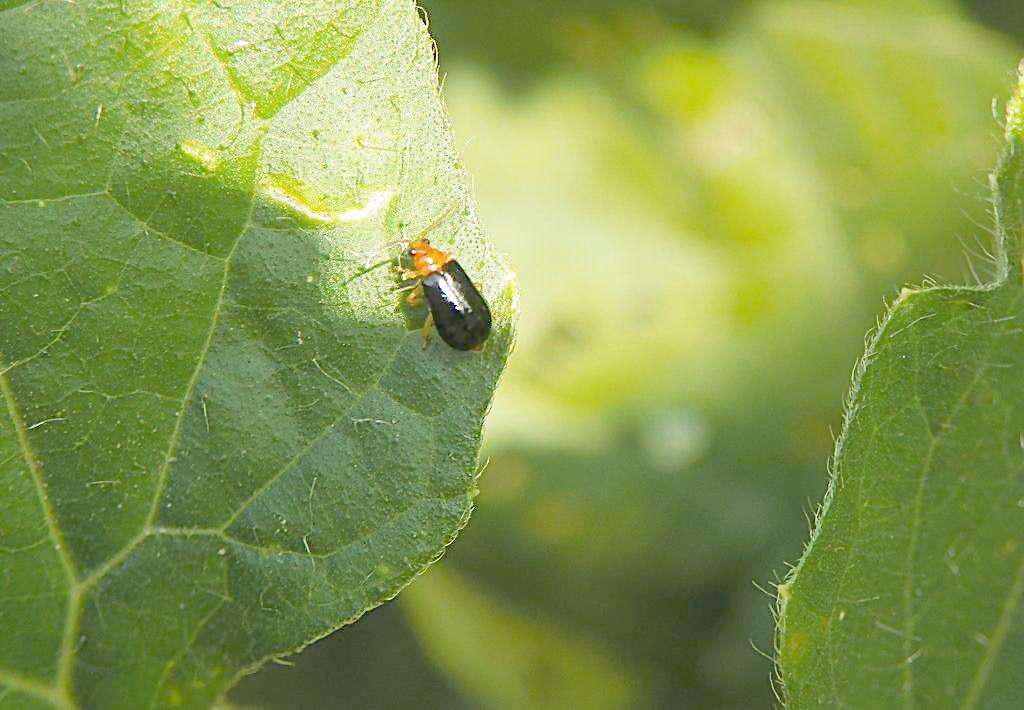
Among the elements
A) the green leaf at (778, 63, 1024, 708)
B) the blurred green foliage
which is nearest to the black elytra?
the green leaf at (778, 63, 1024, 708)

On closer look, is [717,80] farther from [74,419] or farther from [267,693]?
[74,419]

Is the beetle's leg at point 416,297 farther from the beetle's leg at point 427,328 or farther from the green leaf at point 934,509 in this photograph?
the green leaf at point 934,509

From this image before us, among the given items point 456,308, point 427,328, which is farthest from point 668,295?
point 456,308

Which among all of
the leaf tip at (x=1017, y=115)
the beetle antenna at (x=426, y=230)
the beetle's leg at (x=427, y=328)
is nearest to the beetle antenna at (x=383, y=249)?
the beetle antenna at (x=426, y=230)

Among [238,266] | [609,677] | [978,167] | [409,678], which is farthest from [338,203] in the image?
[978,167]

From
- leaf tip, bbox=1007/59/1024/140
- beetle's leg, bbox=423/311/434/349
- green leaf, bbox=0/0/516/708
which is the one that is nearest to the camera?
leaf tip, bbox=1007/59/1024/140

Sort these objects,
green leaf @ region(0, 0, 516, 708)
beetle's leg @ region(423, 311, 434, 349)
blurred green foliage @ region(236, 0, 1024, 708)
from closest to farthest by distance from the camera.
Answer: green leaf @ region(0, 0, 516, 708)
beetle's leg @ region(423, 311, 434, 349)
blurred green foliage @ region(236, 0, 1024, 708)

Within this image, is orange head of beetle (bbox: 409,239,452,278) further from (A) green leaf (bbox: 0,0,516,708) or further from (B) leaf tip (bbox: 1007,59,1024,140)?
(B) leaf tip (bbox: 1007,59,1024,140)

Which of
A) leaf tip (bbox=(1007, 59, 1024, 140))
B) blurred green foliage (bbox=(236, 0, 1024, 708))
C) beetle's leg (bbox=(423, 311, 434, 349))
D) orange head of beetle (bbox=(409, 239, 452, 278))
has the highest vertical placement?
leaf tip (bbox=(1007, 59, 1024, 140))
